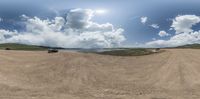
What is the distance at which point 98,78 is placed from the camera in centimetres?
3819

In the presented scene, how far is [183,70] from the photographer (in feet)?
137

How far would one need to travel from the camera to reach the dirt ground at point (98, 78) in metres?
31.3

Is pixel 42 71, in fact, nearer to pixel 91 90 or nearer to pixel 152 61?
pixel 91 90

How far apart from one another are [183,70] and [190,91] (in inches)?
359

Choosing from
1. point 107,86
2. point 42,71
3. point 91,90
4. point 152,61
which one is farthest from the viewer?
point 152,61

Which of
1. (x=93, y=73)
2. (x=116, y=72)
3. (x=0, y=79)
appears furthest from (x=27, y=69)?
(x=116, y=72)

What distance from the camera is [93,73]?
40.3 metres

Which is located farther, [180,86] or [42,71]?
[42,71]

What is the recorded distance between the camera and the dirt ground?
3131 centimetres

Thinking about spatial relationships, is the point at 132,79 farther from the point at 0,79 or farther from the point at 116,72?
the point at 0,79

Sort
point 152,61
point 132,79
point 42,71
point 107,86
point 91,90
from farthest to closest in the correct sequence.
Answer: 1. point 152,61
2. point 42,71
3. point 132,79
4. point 107,86
5. point 91,90

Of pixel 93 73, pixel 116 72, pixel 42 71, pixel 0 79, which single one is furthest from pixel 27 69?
pixel 116 72

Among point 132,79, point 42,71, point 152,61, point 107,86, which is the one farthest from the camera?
point 152,61

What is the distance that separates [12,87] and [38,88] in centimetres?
267
